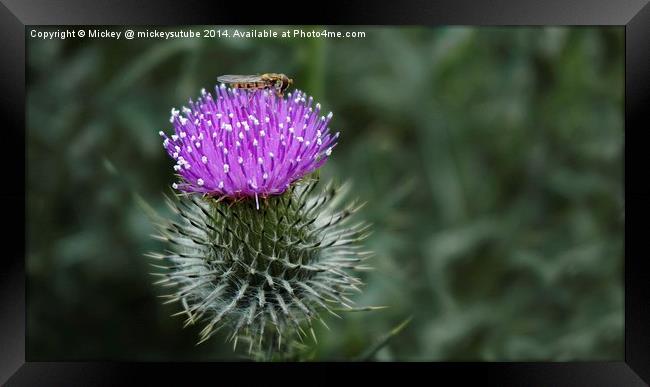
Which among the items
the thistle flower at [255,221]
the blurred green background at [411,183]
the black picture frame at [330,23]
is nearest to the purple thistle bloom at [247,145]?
the thistle flower at [255,221]

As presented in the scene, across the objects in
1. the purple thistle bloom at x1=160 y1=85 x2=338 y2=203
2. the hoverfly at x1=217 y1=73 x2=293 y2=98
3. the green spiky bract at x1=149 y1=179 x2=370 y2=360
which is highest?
the hoverfly at x1=217 y1=73 x2=293 y2=98

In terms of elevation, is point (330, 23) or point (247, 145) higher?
point (330, 23)

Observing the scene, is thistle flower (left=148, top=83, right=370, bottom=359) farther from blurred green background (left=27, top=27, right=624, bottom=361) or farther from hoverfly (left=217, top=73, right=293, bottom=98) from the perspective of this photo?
blurred green background (left=27, top=27, right=624, bottom=361)

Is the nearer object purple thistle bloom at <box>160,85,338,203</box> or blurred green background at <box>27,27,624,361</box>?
purple thistle bloom at <box>160,85,338,203</box>

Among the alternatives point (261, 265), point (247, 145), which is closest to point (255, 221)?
point (261, 265)

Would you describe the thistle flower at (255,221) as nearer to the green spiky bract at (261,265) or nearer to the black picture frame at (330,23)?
the green spiky bract at (261,265)

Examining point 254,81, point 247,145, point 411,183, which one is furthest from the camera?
point 411,183

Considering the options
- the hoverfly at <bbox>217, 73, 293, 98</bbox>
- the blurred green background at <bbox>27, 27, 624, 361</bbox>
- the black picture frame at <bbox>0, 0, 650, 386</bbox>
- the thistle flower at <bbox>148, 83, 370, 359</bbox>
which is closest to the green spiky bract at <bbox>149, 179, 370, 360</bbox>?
the thistle flower at <bbox>148, 83, 370, 359</bbox>

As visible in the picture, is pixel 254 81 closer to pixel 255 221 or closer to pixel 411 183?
pixel 255 221
